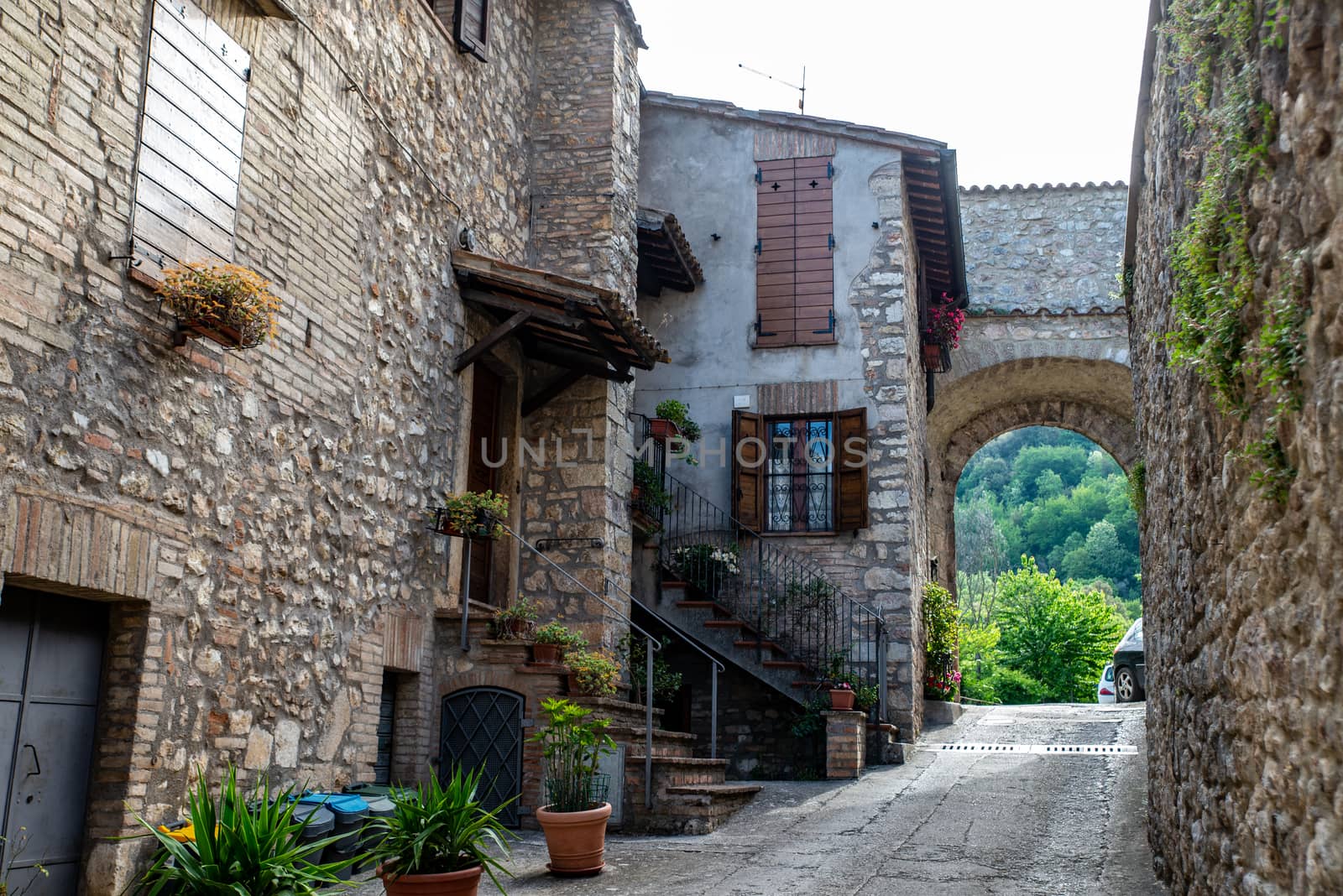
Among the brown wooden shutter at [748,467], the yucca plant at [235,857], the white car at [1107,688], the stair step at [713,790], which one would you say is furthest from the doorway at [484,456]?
the white car at [1107,688]

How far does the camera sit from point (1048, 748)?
11.2 metres

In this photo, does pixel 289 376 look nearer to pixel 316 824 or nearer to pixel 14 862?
pixel 316 824

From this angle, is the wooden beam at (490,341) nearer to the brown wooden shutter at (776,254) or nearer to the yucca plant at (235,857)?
the brown wooden shutter at (776,254)

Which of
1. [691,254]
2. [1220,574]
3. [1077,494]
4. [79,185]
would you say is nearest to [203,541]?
[79,185]

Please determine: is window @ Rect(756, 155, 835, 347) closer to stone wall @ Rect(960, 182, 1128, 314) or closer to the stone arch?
the stone arch

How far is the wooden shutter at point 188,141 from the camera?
5605 mm

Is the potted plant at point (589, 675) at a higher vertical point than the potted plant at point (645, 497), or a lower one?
lower

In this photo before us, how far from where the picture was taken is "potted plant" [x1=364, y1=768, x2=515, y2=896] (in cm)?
505

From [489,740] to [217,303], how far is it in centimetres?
379

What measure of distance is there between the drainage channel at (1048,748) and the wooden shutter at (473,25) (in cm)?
773

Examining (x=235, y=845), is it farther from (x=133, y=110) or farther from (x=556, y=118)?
(x=556, y=118)

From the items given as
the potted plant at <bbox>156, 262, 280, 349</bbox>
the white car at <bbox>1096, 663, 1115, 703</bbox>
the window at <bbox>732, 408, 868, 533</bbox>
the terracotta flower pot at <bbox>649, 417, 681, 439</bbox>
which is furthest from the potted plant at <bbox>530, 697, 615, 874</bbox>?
the white car at <bbox>1096, 663, 1115, 703</bbox>

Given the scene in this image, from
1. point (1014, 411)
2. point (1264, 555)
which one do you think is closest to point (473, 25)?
point (1264, 555)

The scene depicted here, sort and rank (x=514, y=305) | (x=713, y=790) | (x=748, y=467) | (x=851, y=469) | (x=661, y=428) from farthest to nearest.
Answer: (x=748, y=467), (x=851, y=469), (x=661, y=428), (x=514, y=305), (x=713, y=790)
